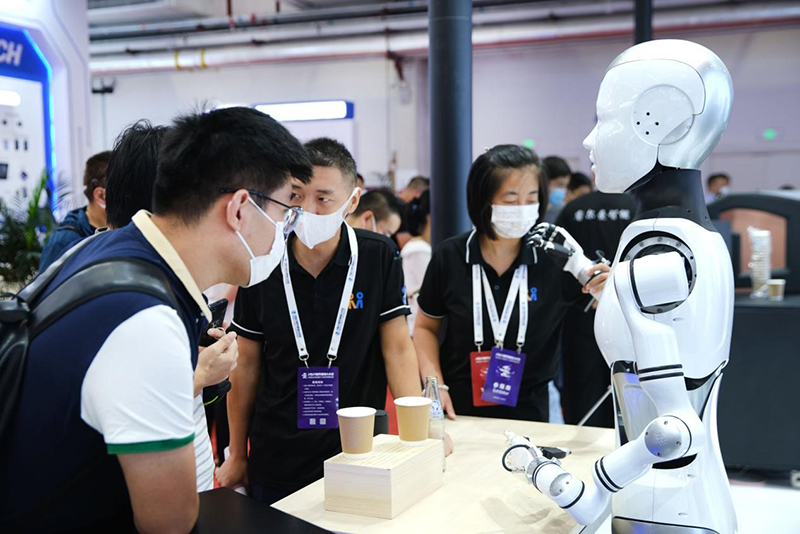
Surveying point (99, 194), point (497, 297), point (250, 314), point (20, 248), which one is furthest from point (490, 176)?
point (20, 248)

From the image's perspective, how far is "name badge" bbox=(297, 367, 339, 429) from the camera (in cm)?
221

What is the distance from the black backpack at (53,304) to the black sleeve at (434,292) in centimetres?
159

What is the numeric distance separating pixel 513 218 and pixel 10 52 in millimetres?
5447

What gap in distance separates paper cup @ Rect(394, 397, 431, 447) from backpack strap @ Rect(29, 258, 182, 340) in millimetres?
742

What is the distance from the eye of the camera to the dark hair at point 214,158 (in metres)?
1.26

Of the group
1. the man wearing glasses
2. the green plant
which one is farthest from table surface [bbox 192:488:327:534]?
the green plant

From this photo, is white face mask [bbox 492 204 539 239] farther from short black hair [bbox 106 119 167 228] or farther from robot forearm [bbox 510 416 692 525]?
short black hair [bbox 106 119 167 228]

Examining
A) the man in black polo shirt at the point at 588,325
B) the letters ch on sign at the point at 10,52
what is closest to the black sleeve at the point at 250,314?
the man in black polo shirt at the point at 588,325

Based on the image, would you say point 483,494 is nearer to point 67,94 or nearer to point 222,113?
point 222,113

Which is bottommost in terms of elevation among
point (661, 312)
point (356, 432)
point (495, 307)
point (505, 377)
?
point (505, 377)

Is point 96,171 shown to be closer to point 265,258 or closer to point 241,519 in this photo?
point 265,258

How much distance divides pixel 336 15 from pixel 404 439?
906cm

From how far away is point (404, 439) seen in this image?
176 cm

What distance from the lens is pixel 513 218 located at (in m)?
→ 2.55
